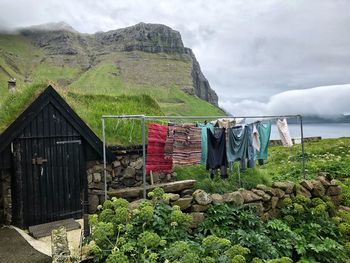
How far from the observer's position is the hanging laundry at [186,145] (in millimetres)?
10148

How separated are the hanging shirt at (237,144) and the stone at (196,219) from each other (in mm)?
2254

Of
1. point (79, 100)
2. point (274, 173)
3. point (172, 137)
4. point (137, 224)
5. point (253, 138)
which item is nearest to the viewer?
point (137, 224)

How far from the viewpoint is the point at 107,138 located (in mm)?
11688

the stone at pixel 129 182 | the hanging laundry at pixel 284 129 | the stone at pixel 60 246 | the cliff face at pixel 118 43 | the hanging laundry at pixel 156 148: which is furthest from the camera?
the cliff face at pixel 118 43

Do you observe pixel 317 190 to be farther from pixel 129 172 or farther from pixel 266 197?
pixel 129 172

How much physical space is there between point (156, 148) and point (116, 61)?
108 m

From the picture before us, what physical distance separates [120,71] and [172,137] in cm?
9893

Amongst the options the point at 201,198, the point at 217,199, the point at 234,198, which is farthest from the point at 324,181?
the point at 201,198

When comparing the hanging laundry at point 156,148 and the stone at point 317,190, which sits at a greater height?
the hanging laundry at point 156,148

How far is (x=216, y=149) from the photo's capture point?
1071cm

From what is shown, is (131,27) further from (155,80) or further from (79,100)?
(79,100)

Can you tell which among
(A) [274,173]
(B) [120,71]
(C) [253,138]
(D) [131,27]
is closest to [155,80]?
(B) [120,71]

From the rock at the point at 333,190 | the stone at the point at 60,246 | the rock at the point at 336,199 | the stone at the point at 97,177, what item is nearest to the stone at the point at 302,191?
the rock at the point at 333,190

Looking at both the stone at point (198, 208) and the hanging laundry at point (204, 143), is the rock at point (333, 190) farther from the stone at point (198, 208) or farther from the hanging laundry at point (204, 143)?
the stone at point (198, 208)
